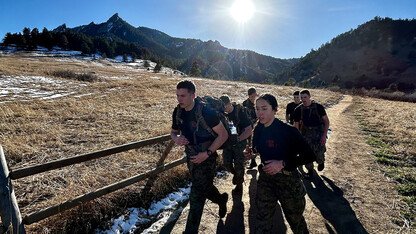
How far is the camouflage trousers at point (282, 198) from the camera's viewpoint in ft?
8.48

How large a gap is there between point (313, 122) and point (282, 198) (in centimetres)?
326

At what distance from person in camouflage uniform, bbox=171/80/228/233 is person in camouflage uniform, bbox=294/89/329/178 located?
3.14 metres

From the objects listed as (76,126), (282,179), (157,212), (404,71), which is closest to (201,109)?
(282,179)

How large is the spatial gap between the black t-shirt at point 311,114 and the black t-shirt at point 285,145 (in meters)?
3.06

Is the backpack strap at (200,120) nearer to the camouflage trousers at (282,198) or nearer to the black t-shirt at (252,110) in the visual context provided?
the camouflage trousers at (282,198)

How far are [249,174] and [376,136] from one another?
25.4ft

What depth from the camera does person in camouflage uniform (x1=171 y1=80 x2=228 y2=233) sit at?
2969 mm

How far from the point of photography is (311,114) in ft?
17.1

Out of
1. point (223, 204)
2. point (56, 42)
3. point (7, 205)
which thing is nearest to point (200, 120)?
point (223, 204)

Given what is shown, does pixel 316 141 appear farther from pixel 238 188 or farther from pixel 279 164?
pixel 279 164

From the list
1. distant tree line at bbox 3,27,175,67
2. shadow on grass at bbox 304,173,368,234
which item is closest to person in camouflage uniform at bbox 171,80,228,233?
shadow on grass at bbox 304,173,368,234

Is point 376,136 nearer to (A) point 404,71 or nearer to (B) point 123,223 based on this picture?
(B) point 123,223

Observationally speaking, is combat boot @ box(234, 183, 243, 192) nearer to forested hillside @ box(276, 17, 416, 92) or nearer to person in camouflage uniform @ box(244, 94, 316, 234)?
person in camouflage uniform @ box(244, 94, 316, 234)

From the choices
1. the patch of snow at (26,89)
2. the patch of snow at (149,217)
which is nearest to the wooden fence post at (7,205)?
the patch of snow at (149,217)
